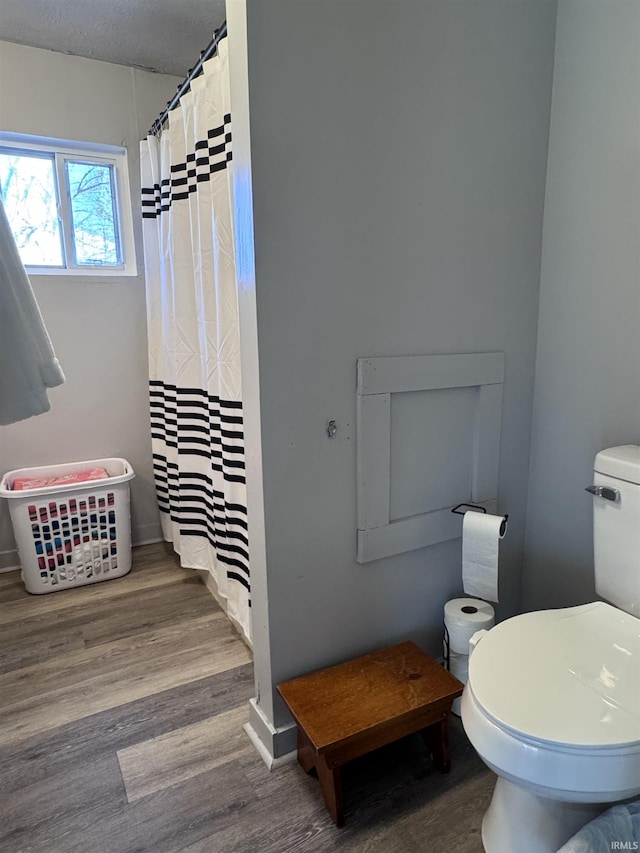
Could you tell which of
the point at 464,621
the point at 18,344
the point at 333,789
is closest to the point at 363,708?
the point at 333,789

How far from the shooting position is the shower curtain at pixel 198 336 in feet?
5.22

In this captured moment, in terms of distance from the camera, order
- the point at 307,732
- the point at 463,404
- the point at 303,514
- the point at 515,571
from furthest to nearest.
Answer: the point at 515,571 → the point at 463,404 → the point at 303,514 → the point at 307,732

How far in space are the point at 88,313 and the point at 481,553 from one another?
2.12 metres

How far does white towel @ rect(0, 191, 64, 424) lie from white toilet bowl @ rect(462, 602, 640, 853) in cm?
110

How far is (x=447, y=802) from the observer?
1262 millimetres

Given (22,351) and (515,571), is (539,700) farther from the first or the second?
(22,351)

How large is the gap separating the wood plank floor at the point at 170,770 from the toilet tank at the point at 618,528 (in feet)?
1.98

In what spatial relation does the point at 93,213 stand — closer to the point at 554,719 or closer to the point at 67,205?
the point at 67,205

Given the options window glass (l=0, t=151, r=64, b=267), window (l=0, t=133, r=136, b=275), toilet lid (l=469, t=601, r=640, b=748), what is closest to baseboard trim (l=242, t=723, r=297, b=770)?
toilet lid (l=469, t=601, r=640, b=748)

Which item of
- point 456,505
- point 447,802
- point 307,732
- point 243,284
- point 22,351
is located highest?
point 243,284

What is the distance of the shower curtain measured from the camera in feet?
5.22

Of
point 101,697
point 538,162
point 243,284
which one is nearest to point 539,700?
point 243,284

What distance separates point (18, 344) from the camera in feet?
3.27

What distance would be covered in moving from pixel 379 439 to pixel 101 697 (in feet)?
4.10
